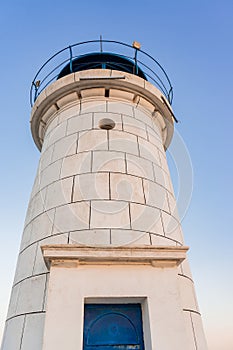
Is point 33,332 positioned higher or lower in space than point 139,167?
lower

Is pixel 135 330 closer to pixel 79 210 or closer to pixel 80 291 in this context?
pixel 80 291

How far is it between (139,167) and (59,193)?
56.0 inches

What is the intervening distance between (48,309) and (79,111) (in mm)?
3828

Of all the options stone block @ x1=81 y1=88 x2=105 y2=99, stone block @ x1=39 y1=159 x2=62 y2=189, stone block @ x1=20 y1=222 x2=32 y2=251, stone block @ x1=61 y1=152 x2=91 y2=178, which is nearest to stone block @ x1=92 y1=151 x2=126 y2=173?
stone block @ x1=61 y1=152 x2=91 y2=178

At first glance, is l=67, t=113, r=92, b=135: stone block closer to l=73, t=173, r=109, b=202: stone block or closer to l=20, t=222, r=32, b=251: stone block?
l=73, t=173, r=109, b=202: stone block

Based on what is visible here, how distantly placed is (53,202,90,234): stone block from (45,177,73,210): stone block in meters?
0.13

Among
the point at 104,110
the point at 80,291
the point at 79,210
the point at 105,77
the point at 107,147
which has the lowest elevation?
the point at 80,291

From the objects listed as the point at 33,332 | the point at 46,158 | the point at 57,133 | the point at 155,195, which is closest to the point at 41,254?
the point at 33,332

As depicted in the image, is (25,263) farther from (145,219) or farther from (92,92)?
(92,92)

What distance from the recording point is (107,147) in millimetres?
4746

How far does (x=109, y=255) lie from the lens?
309 cm

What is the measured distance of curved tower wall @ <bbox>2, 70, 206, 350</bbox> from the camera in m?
3.53

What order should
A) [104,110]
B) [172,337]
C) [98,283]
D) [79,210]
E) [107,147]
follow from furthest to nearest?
[104,110]
[107,147]
[79,210]
[98,283]
[172,337]

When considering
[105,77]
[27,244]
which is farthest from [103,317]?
[105,77]
